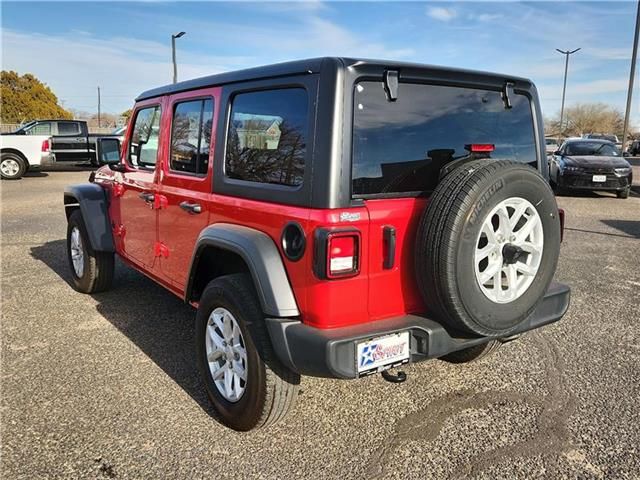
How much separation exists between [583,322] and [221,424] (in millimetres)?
3134

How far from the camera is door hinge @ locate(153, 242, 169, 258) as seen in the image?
144 inches

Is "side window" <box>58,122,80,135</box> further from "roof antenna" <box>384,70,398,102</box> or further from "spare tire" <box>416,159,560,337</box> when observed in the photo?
"spare tire" <box>416,159,560,337</box>

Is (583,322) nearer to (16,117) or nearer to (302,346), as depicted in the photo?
(302,346)

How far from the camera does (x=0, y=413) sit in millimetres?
2951

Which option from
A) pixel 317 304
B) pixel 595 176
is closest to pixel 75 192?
pixel 317 304

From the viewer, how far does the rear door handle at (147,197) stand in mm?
3772

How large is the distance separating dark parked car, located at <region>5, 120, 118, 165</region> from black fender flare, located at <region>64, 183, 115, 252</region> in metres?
14.0

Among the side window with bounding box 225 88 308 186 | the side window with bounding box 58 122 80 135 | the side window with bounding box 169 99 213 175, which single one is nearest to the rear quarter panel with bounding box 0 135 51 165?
the side window with bounding box 58 122 80 135

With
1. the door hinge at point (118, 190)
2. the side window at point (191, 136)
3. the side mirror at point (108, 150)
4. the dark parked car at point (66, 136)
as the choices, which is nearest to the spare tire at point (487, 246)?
the side window at point (191, 136)

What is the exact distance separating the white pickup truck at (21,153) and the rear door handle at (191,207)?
15.7 m

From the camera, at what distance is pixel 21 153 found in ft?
53.8

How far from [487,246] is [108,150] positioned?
3520 millimetres

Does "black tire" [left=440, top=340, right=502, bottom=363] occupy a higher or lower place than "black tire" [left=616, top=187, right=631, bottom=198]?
lower

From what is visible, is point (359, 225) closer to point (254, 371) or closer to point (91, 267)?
point (254, 371)
